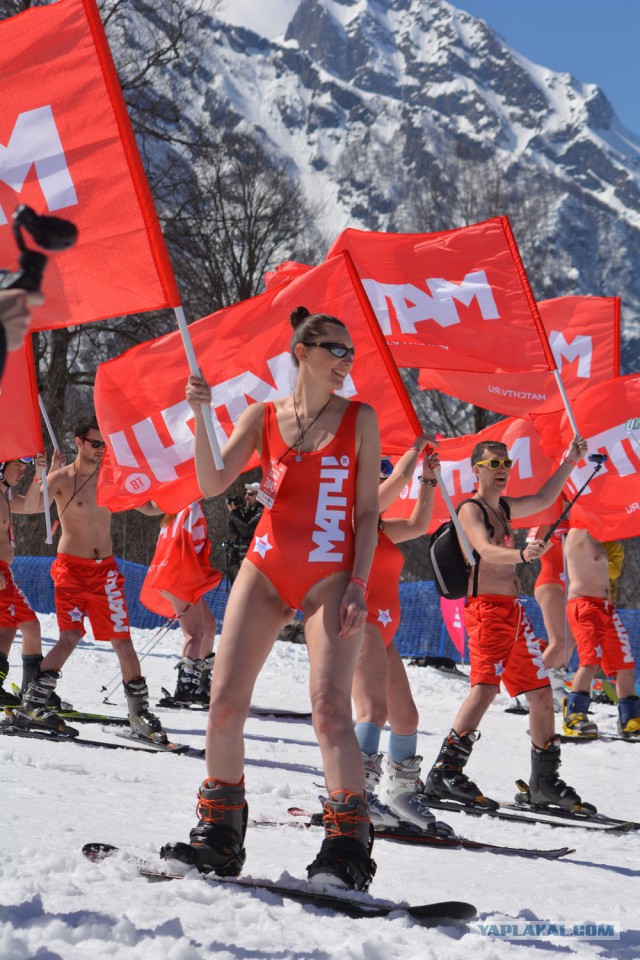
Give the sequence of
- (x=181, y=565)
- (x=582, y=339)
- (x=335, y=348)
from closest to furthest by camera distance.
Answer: (x=335, y=348) → (x=181, y=565) → (x=582, y=339)

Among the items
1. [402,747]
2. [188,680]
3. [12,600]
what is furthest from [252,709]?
[402,747]

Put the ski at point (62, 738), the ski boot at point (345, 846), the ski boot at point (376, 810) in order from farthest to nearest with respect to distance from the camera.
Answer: the ski at point (62, 738), the ski boot at point (376, 810), the ski boot at point (345, 846)

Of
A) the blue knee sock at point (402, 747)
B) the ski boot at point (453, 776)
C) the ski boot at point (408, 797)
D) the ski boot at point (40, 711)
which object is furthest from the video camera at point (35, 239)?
the ski boot at point (40, 711)

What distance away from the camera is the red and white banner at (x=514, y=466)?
11.0m

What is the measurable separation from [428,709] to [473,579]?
4917 millimetres

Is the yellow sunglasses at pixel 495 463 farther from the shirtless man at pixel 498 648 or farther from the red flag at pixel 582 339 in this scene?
the red flag at pixel 582 339

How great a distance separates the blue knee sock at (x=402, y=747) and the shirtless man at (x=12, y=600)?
3.31m

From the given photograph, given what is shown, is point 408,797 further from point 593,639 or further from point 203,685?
point 203,685

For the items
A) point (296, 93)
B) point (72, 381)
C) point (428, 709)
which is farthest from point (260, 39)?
point (428, 709)

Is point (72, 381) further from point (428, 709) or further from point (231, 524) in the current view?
point (428, 709)

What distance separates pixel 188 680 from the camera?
30.7 ft

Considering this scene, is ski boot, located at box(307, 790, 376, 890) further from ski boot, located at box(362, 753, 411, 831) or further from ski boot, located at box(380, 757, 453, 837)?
ski boot, located at box(380, 757, 453, 837)

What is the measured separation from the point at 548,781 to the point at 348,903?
2850 mm

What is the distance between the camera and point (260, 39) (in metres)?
179
